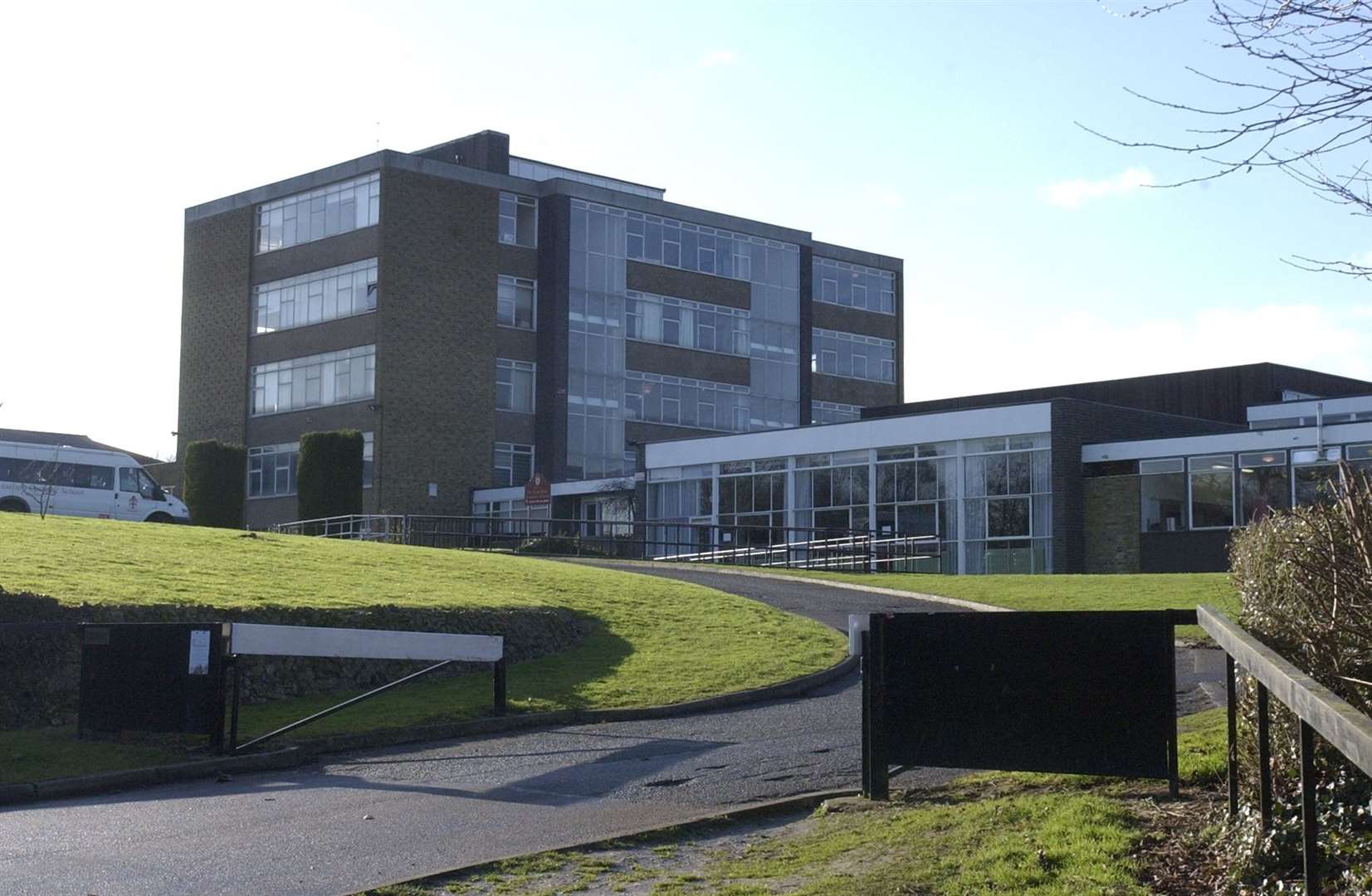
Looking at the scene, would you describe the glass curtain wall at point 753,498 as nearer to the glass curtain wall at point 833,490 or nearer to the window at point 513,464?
the glass curtain wall at point 833,490

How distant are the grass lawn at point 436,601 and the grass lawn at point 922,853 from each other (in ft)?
→ 17.5

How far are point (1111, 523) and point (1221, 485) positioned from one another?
320cm

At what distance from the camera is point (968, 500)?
43.7 metres

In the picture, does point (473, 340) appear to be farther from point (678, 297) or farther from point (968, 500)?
point (968, 500)

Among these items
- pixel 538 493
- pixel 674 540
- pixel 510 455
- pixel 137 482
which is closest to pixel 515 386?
pixel 510 455

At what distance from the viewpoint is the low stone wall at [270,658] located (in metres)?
13.2

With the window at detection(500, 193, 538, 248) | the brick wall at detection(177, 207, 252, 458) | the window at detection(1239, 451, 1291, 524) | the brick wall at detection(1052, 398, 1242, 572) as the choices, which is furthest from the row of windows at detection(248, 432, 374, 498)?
the window at detection(1239, 451, 1291, 524)

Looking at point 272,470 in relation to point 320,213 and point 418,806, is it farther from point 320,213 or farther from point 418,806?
point 418,806

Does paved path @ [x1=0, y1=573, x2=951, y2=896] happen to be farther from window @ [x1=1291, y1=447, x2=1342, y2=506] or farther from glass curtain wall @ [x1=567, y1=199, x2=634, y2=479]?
glass curtain wall @ [x1=567, y1=199, x2=634, y2=479]

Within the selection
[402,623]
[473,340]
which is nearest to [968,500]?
[473,340]

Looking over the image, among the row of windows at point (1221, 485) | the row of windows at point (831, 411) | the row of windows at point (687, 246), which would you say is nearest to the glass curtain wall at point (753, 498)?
the row of windows at point (1221, 485)

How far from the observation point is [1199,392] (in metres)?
54.3

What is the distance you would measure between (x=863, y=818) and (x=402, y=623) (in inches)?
364

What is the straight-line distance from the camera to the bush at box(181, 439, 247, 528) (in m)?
48.5
